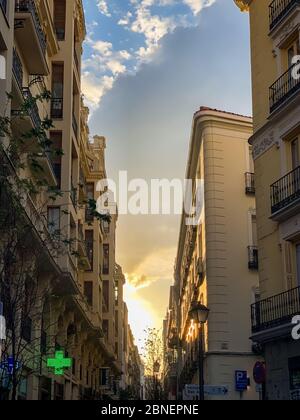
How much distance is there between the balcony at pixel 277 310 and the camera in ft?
67.1

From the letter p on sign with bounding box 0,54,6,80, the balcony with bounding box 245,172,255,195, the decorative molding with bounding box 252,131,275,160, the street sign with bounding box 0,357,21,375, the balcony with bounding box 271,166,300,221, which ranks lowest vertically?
the street sign with bounding box 0,357,21,375

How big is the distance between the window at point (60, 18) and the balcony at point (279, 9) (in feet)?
44.9

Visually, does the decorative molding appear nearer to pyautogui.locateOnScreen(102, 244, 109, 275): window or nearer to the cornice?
the cornice

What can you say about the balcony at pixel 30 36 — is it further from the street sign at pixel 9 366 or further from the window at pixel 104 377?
the window at pixel 104 377

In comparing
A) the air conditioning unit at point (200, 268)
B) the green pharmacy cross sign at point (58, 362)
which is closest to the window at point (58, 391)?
the green pharmacy cross sign at point (58, 362)

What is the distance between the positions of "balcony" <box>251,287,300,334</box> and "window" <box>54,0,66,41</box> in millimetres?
18572

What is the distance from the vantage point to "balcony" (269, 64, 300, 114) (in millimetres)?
21516

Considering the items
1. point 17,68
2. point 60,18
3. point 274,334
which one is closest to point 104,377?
point 60,18

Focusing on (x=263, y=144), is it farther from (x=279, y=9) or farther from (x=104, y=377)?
(x=104, y=377)

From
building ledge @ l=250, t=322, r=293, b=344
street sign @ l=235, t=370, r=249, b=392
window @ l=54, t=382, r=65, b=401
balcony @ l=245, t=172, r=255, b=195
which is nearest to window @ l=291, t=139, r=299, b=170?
building ledge @ l=250, t=322, r=293, b=344

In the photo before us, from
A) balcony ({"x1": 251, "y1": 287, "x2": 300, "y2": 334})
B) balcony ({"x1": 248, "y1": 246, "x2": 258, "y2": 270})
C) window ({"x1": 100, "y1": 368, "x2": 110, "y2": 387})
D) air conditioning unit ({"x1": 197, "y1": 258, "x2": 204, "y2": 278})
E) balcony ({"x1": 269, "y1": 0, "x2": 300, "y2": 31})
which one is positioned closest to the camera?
balcony ({"x1": 251, "y1": 287, "x2": 300, "y2": 334})

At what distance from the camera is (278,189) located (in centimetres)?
2228
